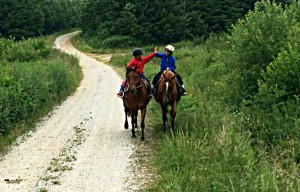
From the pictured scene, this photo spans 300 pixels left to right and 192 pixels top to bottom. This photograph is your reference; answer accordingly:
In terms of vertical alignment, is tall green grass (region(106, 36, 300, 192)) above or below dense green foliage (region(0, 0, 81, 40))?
below

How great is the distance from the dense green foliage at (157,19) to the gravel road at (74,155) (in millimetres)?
45542

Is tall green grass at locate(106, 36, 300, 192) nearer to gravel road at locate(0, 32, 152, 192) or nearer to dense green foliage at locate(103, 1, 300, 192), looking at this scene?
dense green foliage at locate(103, 1, 300, 192)

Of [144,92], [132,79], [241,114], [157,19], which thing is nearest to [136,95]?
[144,92]

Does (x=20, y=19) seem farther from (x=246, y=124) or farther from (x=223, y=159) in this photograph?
(x=223, y=159)

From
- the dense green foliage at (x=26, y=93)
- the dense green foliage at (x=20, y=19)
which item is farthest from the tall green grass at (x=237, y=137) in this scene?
the dense green foliage at (x=20, y=19)

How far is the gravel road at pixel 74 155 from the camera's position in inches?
303

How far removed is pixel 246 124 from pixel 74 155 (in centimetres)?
478

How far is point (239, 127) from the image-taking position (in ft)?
30.6

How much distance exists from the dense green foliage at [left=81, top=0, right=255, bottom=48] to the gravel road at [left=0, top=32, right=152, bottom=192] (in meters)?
45.5

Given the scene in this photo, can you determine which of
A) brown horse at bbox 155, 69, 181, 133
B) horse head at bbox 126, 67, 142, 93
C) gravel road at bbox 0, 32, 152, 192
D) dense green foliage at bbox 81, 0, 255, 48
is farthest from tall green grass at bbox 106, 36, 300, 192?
dense green foliage at bbox 81, 0, 255, 48

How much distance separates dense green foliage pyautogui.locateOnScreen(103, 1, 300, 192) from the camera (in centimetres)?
691

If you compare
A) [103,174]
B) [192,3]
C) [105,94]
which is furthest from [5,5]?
[103,174]

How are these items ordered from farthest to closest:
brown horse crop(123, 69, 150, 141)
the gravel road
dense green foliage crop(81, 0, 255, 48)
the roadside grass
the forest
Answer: dense green foliage crop(81, 0, 255, 48), brown horse crop(123, 69, 150, 141), the gravel road, the forest, the roadside grass

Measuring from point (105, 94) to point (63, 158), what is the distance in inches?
473
